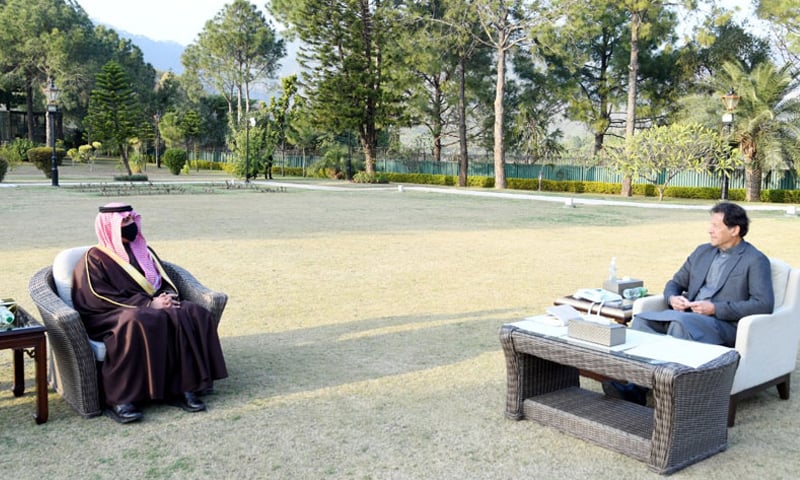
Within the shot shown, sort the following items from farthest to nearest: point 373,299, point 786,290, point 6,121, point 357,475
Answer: point 6,121, point 373,299, point 786,290, point 357,475

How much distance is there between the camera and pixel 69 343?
12.7 ft

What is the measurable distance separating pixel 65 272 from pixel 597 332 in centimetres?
306

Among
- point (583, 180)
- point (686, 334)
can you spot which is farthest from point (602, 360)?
point (583, 180)

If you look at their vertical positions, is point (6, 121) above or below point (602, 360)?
above

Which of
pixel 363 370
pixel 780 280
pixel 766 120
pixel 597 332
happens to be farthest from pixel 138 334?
pixel 766 120

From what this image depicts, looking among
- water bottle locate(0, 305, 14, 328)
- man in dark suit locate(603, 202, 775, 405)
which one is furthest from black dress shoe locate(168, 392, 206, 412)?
man in dark suit locate(603, 202, 775, 405)

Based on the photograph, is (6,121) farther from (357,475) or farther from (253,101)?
(357,475)

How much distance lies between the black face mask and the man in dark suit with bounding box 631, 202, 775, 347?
3.00m

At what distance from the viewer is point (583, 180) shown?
33.2 m

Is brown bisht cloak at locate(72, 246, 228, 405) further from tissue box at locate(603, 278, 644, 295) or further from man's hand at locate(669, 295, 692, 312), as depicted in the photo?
tissue box at locate(603, 278, 644, 295)

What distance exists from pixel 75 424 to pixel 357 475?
64.7 inches

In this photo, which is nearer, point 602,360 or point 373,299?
point 602,360

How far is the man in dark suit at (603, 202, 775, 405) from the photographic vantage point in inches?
159

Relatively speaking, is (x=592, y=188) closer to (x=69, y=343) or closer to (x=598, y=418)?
Result: (x=598, y=418)
